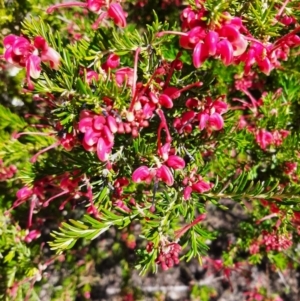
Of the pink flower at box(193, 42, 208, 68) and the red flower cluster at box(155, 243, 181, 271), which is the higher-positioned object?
the pink flower at box(193, 42, 208, 68)

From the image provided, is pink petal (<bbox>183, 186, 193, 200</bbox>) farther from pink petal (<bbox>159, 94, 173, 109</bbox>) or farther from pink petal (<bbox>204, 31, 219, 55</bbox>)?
pink petal (<bbox>204, 31, 219, 55</bbox>)

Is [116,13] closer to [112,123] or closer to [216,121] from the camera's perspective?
[112,123]

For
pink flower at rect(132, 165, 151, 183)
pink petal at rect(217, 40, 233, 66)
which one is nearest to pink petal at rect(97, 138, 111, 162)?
pink flower at rect(132, 165, 151, 183)

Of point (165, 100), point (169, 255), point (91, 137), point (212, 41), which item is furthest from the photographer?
point (169, 255)

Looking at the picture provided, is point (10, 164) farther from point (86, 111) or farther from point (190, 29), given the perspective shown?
point (190, 29)

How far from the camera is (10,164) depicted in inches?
77.1

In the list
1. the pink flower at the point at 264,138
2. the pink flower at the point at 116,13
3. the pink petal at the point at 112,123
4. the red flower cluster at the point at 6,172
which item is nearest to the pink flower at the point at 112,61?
the pink flower at the point at 116,13

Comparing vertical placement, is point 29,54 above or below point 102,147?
above

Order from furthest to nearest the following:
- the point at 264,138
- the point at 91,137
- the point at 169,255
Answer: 1. the point at 264,138
2. the point at 169,255
3. the point at 91,137

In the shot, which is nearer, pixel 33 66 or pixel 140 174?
pixel 33 66

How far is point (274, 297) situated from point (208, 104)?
1816mm

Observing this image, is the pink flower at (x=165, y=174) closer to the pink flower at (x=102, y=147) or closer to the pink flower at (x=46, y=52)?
the pink flower at (x=102, y=147)

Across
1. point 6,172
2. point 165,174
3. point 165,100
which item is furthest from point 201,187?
point 6,172

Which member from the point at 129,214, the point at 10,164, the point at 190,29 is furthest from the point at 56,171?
the point at 10,164
